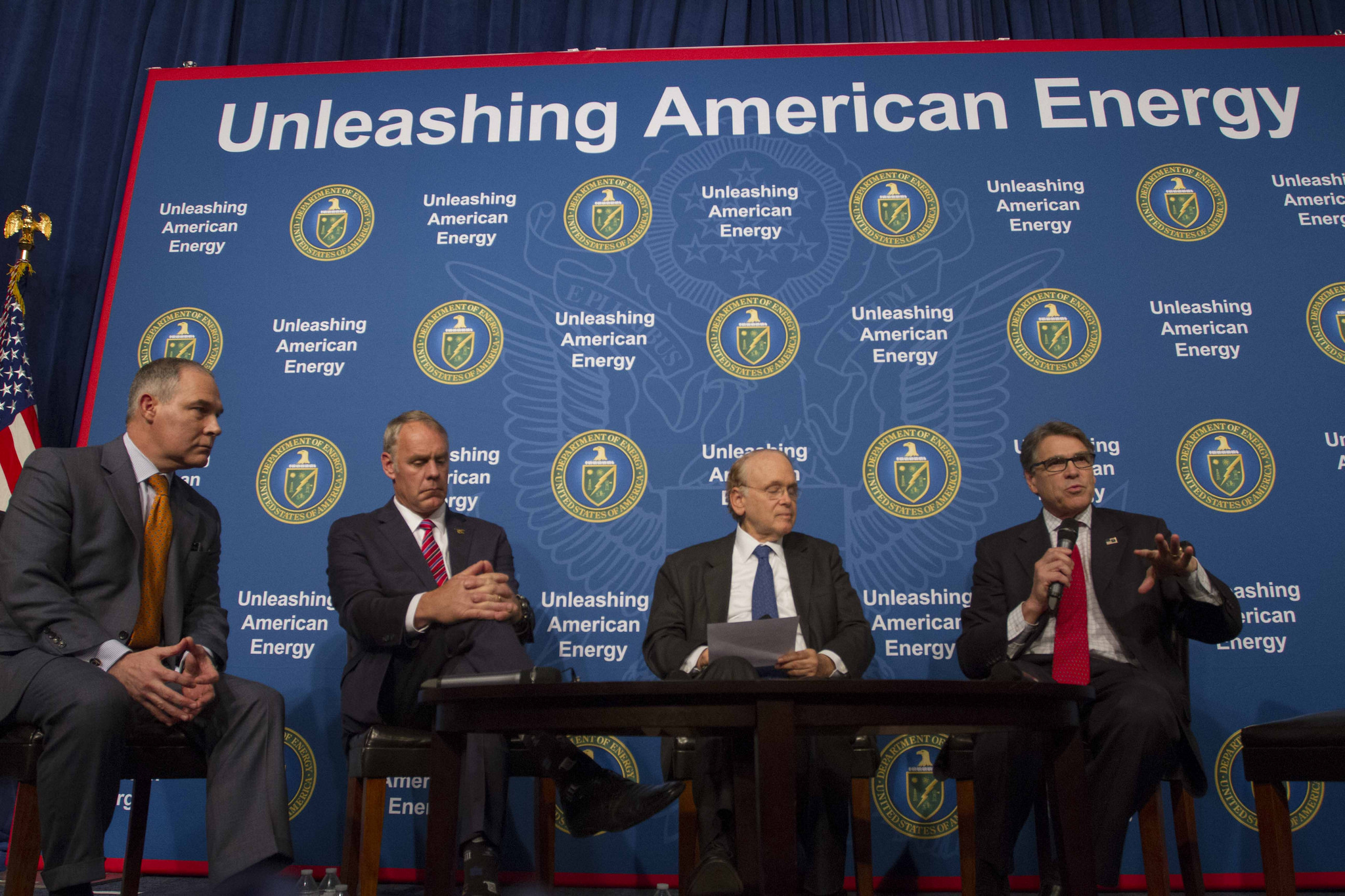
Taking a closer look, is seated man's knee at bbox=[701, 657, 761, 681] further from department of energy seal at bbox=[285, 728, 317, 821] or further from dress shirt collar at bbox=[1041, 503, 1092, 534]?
department of energy seal at bbox=[285, 728, 317, 821]

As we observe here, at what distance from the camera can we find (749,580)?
2.91 metres

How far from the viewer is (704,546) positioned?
3.03m

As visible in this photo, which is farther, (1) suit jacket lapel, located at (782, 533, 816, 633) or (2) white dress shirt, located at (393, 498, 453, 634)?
(2) white dress shirt, located at (393, 498, 453, 634)

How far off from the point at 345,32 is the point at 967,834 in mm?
4283

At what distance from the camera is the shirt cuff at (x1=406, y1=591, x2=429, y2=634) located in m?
2.56

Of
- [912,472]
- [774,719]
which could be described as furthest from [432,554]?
[912,472]

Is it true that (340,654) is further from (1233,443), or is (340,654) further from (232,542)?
(1233,443)

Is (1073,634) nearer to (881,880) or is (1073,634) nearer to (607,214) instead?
(881,880)

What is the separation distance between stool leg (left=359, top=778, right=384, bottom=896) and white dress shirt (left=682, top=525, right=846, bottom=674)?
1.07m

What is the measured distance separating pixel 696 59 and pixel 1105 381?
2.13 metres

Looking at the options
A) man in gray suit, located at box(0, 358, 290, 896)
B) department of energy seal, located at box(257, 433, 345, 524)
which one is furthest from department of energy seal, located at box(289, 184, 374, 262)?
man in gray suit, located at box(0, 358, 290, 896)

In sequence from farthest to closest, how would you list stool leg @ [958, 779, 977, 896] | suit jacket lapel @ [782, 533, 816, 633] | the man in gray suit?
1. suit jacket lapel @ [782, 533, 816, 633]
2. stool leg @ [958, 779, 977, 896]
3. the man in gray suit

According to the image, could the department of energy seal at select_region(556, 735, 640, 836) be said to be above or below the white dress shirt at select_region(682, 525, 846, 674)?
below

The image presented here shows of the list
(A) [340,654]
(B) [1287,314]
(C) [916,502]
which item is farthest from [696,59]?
(A) [340,654]
